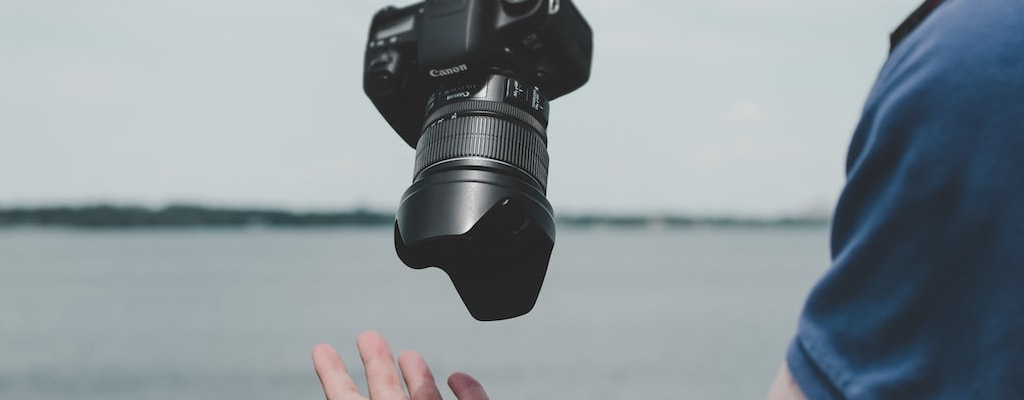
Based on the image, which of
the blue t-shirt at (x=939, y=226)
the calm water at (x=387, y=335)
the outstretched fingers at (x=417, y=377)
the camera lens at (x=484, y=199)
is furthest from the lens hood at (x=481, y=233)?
the calm water at (x=387, y=335)

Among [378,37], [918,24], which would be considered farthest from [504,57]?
[918,24]

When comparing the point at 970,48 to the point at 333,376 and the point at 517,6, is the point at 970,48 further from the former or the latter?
the point at 333,376

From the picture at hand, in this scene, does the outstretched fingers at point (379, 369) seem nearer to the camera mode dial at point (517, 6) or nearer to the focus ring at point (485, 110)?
the focus ring at point (485, 110)

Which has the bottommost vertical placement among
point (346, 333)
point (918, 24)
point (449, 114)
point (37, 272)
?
point (346, 333)

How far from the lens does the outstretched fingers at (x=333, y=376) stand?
1.06 metres

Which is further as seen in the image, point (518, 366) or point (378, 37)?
point (518, 366)

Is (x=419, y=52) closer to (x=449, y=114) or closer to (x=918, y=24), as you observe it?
(x=449, y=114)

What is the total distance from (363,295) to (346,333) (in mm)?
15826

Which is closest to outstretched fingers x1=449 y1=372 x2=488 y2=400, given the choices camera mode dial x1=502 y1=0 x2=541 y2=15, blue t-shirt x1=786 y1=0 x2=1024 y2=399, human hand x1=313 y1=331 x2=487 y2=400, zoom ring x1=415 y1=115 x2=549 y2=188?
human hand x1=313 y1=331 x2=487 y2=400

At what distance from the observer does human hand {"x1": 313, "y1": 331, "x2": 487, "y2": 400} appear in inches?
40.9

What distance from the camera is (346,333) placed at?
2559cm

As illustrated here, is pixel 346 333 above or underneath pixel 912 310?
underneath

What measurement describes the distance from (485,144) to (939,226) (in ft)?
1.65

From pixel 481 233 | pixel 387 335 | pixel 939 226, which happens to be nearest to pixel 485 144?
pixel 481 233
